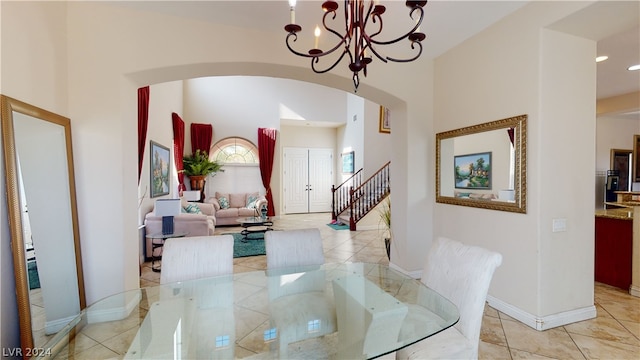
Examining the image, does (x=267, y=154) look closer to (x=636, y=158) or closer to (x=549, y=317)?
(x=549, y=317)

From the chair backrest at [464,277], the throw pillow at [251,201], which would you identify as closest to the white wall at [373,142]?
the throw pillow at [251,201]

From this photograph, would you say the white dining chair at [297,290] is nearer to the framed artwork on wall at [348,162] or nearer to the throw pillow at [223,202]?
the throw pillow at [223,202]

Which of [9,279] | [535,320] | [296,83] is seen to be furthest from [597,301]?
[296,83]

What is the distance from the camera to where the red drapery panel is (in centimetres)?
778

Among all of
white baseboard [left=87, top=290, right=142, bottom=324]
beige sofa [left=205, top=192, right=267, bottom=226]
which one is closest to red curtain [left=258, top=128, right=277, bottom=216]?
beige sofa [left=205, top=192, right=267, bottom=226]

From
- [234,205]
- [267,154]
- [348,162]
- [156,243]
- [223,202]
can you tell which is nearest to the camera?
[156,243]

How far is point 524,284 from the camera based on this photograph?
2.51m

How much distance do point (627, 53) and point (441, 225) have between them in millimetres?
3020

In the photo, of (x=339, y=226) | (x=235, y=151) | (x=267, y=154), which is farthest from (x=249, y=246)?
(x=235, y=151)

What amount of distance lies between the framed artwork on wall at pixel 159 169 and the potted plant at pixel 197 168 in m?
1.28

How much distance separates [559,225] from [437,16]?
7.19 feet

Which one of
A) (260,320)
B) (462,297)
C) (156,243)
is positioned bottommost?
(156,243)

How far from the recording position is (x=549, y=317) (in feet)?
7.89

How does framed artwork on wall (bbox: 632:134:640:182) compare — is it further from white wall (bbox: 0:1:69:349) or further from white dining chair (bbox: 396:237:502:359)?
white wall (bbox: 0:1:69:349)
